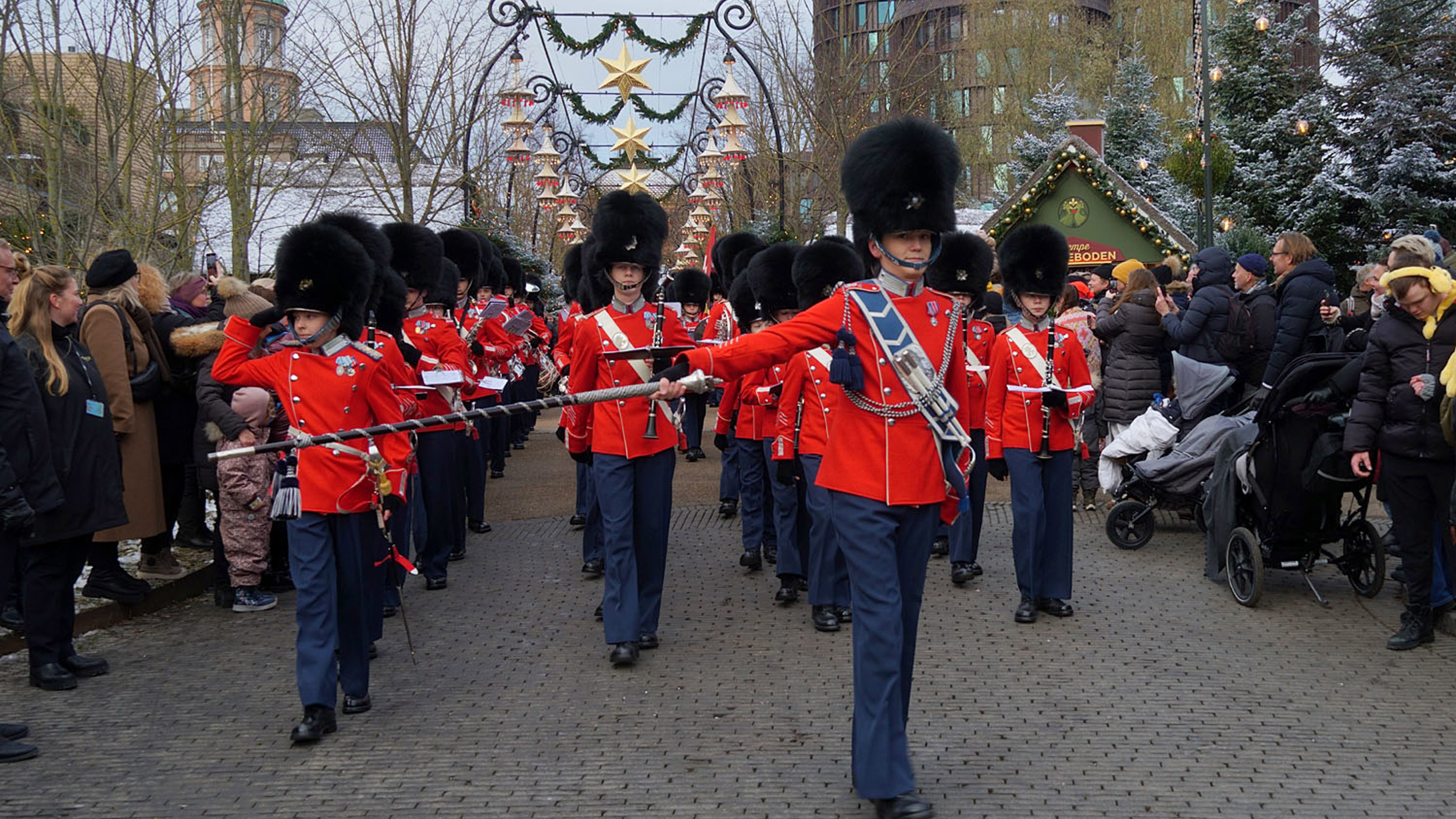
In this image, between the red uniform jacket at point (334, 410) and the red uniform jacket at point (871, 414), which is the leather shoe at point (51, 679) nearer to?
the red uniform jacket at point (334, 410)

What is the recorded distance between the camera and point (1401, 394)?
683 centimetres

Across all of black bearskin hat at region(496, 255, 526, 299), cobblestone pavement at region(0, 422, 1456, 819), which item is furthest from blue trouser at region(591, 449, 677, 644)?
black bearskin hat at region(496, 255, 526, 299)

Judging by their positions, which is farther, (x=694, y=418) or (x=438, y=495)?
(x=694, y=418)

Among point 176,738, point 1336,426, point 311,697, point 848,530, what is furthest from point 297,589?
point 1336,426

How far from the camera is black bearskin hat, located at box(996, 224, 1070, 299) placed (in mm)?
7836

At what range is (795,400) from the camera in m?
7.64

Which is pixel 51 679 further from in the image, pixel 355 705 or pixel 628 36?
pixel 628 36

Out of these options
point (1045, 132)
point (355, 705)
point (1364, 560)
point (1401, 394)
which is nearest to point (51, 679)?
point (355, 705)

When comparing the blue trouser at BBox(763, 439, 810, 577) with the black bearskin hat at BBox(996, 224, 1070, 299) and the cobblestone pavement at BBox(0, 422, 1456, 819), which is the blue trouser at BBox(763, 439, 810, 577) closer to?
the cobblestone pavement at BBox(0, 422, 1456, 819)

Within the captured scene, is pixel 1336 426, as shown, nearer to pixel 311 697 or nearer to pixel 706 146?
pixel 311 697

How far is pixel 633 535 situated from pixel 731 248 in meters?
6.83

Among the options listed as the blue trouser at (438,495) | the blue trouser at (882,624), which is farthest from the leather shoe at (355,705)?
the blue trouser at (438,495)

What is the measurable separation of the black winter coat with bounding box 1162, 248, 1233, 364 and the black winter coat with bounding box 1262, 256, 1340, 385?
29.6 inches

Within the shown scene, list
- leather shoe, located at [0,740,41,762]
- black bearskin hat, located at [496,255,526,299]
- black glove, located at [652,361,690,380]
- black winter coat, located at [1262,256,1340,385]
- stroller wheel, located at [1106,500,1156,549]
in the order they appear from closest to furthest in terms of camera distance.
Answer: black glove, located at [652,361,690,380]
leather shoe, located at [0,740,41,762]
black winter coat, located at [1262,256,1340,385]
stroller wheel, located at [1106,500,1156,549]
black bearskin hat, located at [496,255,526,299]
